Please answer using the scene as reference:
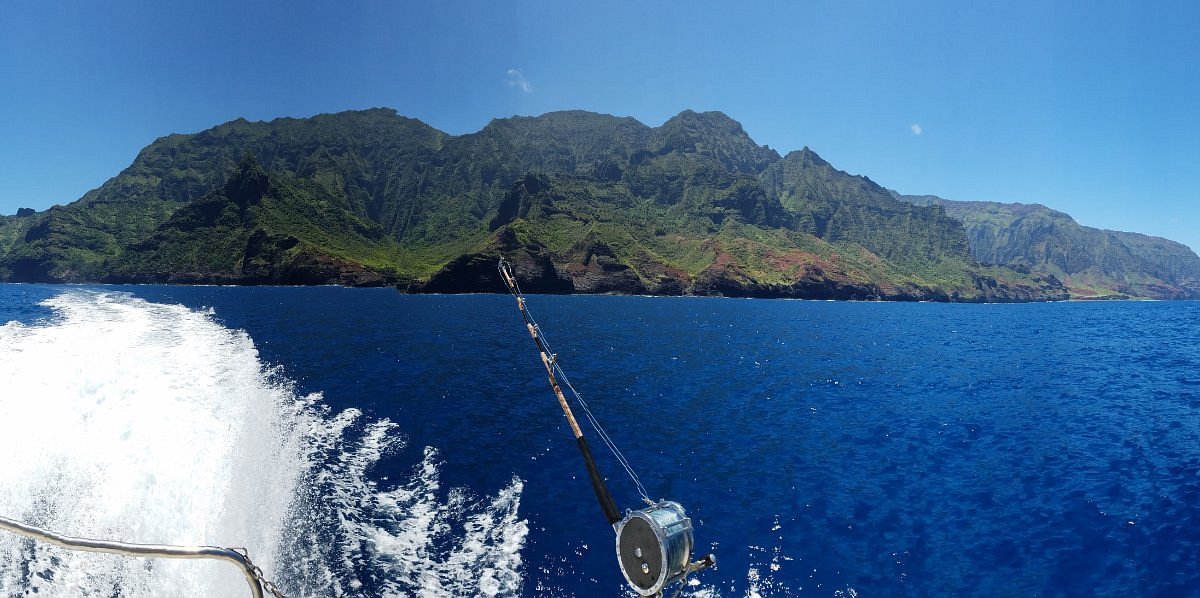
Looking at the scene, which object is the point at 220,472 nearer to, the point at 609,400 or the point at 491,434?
the point at 491,434

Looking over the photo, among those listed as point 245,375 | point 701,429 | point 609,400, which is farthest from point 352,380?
point 701,429

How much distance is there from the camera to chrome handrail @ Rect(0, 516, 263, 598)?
5.18m

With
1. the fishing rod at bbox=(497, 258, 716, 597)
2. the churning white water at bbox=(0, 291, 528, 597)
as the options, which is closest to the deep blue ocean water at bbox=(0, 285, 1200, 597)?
the churning white water at bbox=(0, 291, 528, 597)

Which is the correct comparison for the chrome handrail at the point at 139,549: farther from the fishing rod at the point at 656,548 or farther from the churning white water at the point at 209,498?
the churning white water at the point at 209,498

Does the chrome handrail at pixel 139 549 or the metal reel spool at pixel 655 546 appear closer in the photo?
the chrome handrail at pixel 139 549

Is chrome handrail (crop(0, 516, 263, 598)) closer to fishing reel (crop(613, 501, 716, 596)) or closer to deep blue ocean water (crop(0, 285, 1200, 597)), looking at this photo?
fishing reel (crop(613, 501, 716, 596))

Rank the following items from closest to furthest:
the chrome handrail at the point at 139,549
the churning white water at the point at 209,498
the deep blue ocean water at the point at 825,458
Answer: the chrome handrail at the point at 139,549, the churning white water at the point at 209,498, the deep blue ocean water at the point at 825,458

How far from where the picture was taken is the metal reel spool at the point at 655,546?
6.27m

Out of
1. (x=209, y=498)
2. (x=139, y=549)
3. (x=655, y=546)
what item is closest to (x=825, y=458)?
(x=655, y=546)

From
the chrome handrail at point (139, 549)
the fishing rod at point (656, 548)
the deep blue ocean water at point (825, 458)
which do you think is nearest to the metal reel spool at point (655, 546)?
the fishing rod at point (656, 548)

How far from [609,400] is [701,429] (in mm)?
7149

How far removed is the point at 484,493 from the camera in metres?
18.9

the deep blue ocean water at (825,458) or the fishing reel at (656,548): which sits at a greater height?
the fishing reel at (656,548)

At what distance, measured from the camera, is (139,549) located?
213 inches
